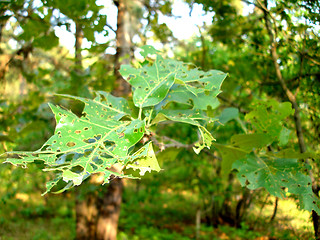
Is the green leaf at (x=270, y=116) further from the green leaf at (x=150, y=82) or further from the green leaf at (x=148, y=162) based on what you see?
the green leaf at (x=148, y=162)

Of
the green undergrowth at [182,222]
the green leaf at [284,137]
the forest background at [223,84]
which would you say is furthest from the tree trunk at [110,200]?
the green undergrowth at [182,222]

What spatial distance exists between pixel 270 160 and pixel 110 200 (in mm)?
1863

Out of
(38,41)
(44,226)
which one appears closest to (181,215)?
(44,226)

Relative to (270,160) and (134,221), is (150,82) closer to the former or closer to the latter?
(270,160)

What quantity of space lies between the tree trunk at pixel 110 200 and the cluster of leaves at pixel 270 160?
54 centimetres

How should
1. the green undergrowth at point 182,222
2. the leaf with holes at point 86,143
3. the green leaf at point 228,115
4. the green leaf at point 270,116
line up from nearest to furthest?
the leaf with holes at point 86,143 → the green leaf at point 270,116 → the green leaf at point 228,115 → the green undergrowth at point 182,222

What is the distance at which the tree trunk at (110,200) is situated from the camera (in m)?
1.85

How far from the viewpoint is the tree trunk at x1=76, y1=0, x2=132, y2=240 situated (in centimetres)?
185

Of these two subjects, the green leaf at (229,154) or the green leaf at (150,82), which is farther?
the green leaf at (229,154)

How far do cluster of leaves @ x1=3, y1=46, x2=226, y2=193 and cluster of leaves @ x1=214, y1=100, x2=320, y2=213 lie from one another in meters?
0.19

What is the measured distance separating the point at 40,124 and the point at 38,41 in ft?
1.72

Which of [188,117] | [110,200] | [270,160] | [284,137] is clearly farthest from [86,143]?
[110,200]

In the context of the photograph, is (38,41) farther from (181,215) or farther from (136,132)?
(181,215)

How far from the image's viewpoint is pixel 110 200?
2494 millimetres
